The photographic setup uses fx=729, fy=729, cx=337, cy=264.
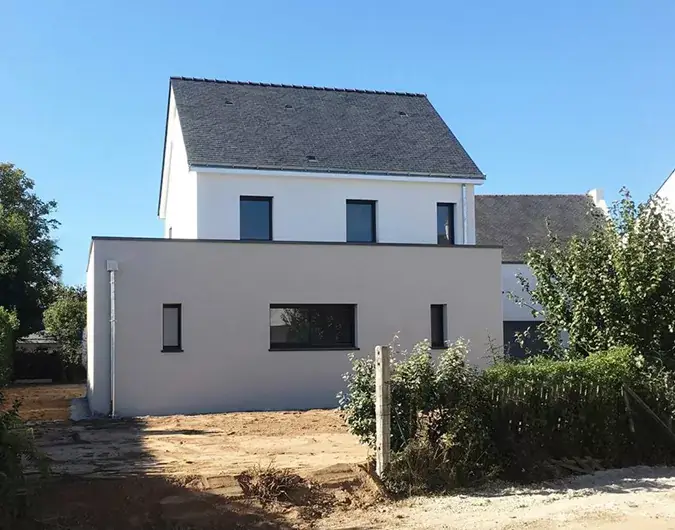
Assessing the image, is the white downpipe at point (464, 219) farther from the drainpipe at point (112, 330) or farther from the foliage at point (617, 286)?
the drainpipe at point (112, 330)

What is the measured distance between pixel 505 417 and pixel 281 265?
8.29 m

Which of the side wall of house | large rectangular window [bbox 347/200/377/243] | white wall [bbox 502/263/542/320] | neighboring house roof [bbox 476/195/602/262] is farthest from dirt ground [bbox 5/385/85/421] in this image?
neighboring house roof [bbox 476/195/602/262]

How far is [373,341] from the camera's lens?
659 inches

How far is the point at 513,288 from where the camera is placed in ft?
88.4

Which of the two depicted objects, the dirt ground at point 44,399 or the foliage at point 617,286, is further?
the dirt ground at point 44,399

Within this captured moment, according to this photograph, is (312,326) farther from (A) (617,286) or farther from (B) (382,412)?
(B) (382,412)

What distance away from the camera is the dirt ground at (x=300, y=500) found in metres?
7.16

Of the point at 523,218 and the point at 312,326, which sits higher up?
the point at 523,218

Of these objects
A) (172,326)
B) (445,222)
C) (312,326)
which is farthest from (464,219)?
(172,326)

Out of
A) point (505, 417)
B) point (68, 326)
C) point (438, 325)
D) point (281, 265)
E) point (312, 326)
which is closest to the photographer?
point (505, 417)

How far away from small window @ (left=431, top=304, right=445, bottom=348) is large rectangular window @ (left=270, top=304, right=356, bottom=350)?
2.01 m

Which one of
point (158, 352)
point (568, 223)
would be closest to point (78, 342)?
point (158, 352)

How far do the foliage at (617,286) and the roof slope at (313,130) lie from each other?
9469 mm

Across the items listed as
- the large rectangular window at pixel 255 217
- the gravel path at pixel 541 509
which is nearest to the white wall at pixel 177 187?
the large rectangular window at pixel 255 217
